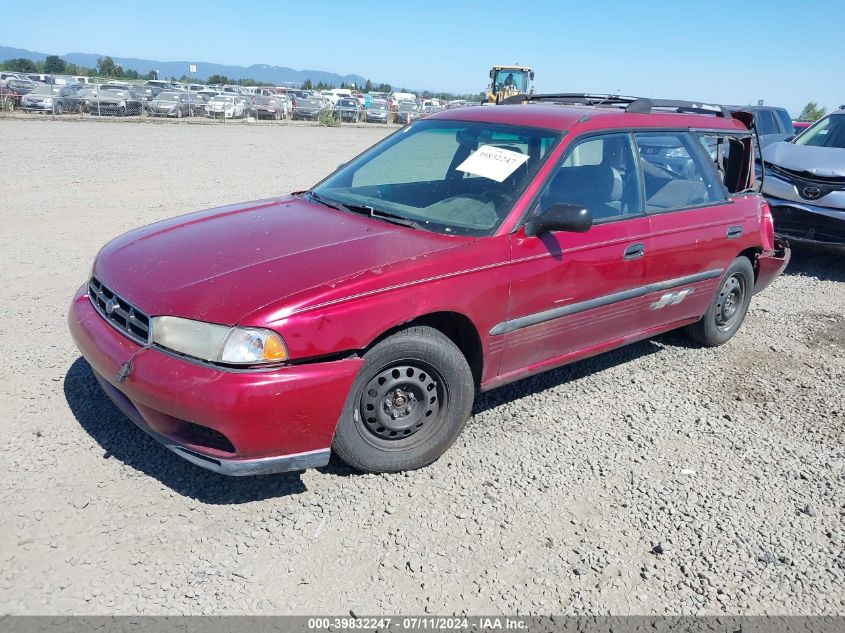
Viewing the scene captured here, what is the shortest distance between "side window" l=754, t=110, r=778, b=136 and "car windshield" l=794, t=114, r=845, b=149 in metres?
3.79

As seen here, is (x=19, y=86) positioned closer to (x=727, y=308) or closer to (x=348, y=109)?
(x=348, y=109)

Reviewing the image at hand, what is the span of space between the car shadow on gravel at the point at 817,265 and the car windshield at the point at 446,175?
5356 mm

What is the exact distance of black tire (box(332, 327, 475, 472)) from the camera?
304 cm

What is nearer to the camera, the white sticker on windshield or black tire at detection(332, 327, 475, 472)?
black tire at detection(332, 327, 475, 472)

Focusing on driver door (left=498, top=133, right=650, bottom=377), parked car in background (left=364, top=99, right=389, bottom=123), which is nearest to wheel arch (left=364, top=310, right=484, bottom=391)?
driver door (left=498, top=133, right=650, bottom=377)

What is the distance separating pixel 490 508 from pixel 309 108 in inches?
1325

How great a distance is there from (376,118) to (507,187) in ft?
114

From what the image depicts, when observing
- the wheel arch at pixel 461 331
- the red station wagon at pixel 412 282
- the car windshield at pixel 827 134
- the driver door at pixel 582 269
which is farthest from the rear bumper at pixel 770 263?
the car windshield at pixel 827 134

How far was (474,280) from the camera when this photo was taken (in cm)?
326

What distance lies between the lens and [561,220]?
3404 mm

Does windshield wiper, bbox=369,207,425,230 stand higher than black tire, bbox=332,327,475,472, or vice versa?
windshield wiper, bbox=369,207,425,230

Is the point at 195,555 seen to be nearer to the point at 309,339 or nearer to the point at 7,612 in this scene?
the point at 7,612

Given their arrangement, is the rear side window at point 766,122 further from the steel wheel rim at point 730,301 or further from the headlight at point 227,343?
the headlight at point 227,343

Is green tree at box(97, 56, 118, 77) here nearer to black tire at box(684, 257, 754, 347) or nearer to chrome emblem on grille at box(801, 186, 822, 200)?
chrome emblem on grille at box(801, 186, 822, 200)
